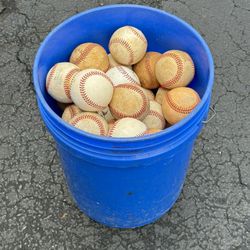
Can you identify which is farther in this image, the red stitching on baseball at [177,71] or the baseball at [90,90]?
the red stitching on baseball at [177,71]

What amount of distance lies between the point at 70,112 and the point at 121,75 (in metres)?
0.34

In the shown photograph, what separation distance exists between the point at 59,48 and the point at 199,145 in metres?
1.18

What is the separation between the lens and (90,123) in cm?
201

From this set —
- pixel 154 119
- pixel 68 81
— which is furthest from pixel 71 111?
pixel 154 119

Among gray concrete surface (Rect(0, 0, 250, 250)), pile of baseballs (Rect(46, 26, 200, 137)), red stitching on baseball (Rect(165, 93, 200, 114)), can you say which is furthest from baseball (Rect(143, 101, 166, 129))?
gray concrete surface (Rect(0, 0, 250, 250))

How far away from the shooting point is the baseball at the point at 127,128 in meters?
1.94

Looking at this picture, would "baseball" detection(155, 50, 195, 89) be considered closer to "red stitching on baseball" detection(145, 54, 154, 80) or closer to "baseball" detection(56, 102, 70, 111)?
"red stitching on baseball" detection(145, 54, 154, 80)

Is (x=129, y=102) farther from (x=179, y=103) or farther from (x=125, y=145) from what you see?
(x=125, y=145)

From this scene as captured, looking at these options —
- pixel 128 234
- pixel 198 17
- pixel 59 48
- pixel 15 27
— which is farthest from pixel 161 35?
pixel 15 27

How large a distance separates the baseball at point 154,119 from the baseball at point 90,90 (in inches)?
9.4

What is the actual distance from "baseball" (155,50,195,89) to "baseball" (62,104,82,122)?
47 cm

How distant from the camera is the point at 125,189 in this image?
2035 millimetres

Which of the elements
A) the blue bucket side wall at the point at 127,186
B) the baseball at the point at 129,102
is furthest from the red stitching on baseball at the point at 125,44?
the blue bucket side wall at the point at 127,186

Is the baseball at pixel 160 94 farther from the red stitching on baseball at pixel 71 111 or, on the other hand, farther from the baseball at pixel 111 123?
the red stitching on baseball at pixel 71 111
